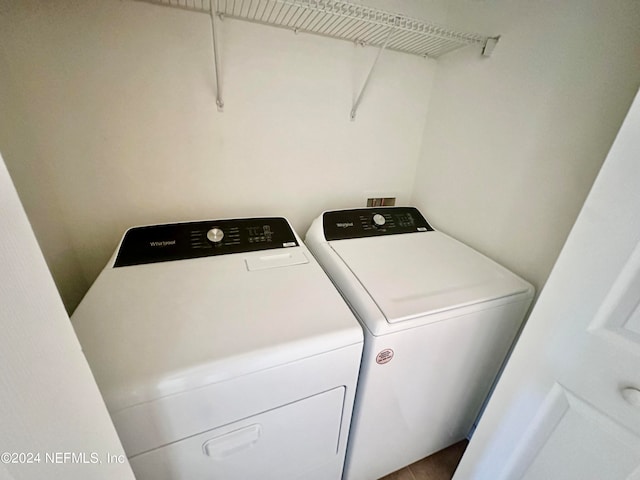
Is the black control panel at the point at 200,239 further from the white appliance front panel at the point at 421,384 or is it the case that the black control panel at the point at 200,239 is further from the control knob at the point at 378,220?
the white appliance front panel at the point at 421,384

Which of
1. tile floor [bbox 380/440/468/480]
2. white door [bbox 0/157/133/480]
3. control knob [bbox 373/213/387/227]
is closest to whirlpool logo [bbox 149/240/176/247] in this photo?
white door [bbox 0/157/133/480]

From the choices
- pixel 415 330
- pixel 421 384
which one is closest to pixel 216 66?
pixel 415 330

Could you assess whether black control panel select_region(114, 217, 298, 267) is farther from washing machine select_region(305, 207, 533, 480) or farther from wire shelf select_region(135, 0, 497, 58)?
wire shelf select_region(135, 0, 497, 58)

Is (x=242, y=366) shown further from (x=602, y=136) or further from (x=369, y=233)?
(x=602, y=136)

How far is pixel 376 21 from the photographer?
992 mm

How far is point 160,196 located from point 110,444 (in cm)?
103

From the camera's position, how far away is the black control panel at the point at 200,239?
1.05m

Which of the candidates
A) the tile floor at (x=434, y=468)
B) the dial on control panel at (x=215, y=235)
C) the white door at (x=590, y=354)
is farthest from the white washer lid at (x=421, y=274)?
the tile floor at (x=434, y=468)

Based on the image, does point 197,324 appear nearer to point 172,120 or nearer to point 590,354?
point 172,120

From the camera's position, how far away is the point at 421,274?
109 centimetres

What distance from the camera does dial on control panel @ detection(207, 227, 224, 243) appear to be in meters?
1.14

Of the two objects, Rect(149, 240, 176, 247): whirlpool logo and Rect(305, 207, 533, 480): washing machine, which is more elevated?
Rect(149, 240, 176, 247): whirlpool logo

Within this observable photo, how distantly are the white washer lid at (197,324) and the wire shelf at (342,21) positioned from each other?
958 mm

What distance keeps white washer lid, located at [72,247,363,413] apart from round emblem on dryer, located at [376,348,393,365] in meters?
0.12
